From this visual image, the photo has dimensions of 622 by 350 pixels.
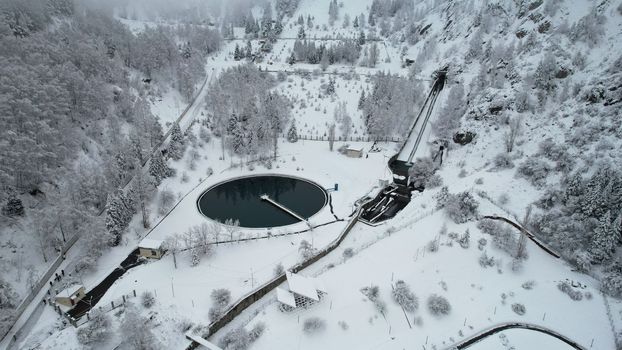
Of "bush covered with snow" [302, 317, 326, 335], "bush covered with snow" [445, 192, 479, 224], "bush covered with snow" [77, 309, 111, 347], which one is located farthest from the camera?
"bush covered with snow" [445, 192, 479, 224]

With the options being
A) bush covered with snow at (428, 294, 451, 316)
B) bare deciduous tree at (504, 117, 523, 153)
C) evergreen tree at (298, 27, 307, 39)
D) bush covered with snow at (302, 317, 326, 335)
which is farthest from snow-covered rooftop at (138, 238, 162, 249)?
evergreen tree at (298, 27, 307, 39)

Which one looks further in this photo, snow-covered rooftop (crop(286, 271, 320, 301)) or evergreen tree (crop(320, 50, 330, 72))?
evergreen tree (crop(320, 50, 330, 72))

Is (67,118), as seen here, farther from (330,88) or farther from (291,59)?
(291,59)

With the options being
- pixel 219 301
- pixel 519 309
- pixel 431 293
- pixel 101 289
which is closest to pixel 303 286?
pixel 219 301

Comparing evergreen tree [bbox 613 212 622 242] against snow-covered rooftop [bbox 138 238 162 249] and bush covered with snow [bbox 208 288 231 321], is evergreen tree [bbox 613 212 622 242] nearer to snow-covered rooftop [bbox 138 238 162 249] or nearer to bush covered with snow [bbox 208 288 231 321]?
bush covered with snow [bbox 208 288 231 321]

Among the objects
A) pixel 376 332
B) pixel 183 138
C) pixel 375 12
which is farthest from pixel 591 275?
pixel 375 12

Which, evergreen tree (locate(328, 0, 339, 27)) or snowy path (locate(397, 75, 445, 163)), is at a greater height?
evergreen tree (locate(328, 0, 339, 27))

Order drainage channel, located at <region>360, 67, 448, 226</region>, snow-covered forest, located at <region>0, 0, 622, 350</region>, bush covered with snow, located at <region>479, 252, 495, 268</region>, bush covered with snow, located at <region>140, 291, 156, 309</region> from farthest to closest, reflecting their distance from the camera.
→ drainage channel, located at <region>360, 67, 448, 226</region> → bush covered with snow, located at <region>479, 252, 495, 268</region> → bush covered with snow, located at <region>140, 291, 156, 309</region> → snow-covered forest, located at <region>0, 0, 622, 350</region>

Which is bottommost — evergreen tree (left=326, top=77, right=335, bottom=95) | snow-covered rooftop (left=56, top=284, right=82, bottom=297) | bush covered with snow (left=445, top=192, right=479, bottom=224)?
snow-covered rooftop (left=56, top=284, right=82, bottom=297)
